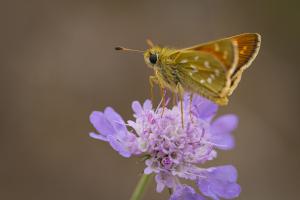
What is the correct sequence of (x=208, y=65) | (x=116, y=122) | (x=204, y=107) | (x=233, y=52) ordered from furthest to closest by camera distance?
1. (x=204, y=107)
2. (x=116, y=122)
3. (x=208, y=65)
4. (x=233, y=52)

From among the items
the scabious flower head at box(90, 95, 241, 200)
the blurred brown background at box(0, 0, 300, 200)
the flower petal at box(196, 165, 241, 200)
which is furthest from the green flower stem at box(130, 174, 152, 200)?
the blurred brown background at box(0, 0, 300, 200)

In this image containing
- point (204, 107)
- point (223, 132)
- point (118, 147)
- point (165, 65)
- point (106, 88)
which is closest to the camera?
point (118, 147)

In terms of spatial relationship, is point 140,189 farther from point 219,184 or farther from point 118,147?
point 219,184

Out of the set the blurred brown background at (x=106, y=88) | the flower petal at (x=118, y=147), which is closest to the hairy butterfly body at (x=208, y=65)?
the flower petal at (x=118, y=147)

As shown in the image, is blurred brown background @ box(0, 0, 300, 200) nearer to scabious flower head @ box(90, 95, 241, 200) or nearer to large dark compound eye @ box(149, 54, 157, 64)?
scabious flower head @ box(90, 95, 241, 200)

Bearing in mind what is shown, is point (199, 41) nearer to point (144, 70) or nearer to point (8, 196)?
point (144, 70)

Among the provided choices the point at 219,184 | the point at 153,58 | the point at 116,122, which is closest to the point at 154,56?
the point at 153,58

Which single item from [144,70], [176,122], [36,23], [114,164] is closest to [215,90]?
[176,122]

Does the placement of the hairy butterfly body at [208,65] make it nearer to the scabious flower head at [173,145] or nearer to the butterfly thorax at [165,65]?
the butterfly thorax at [165,65]
